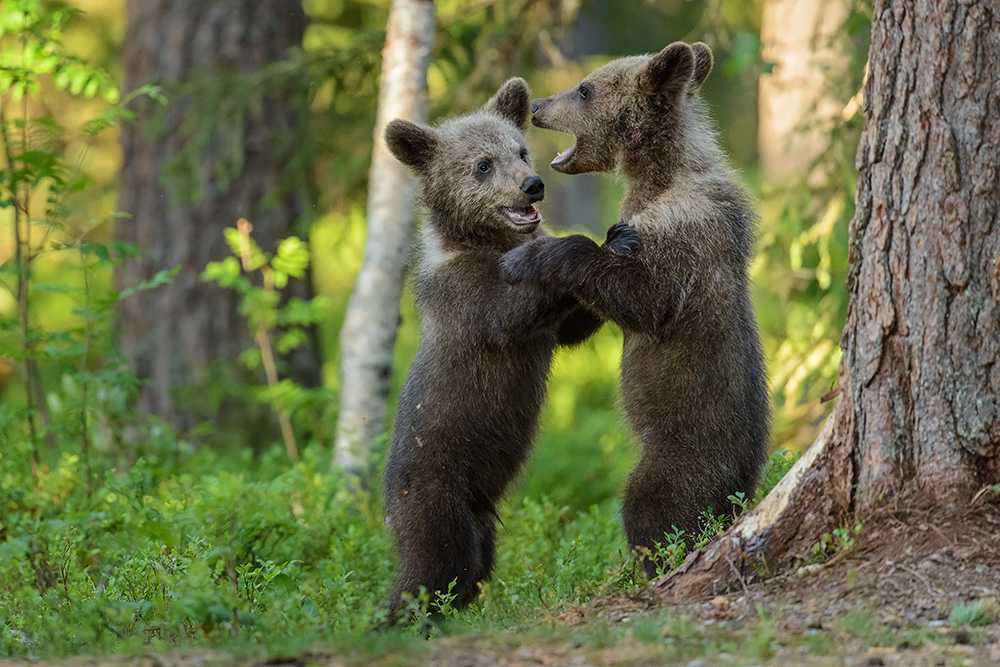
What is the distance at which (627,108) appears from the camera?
5.45m

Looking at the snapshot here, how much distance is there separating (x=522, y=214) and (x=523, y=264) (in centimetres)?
61

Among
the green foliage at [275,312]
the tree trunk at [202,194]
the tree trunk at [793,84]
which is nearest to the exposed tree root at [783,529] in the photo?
the green foliage at [275,312]

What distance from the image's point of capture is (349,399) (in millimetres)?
7652

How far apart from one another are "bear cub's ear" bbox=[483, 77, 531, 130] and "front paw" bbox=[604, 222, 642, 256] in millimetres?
1528

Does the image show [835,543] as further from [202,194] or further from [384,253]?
[202,194]

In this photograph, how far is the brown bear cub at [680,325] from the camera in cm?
488

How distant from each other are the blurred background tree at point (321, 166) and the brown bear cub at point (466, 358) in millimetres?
2297

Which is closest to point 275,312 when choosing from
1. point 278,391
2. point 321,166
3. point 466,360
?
point 278,391

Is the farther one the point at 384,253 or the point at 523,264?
the point at 384,253

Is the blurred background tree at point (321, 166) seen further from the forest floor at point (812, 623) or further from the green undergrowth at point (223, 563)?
the forest floor at point (812, 623)

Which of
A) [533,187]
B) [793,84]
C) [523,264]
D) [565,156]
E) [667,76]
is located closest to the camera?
[523,264]

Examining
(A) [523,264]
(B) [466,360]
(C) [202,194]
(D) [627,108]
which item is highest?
(D) [627,108]

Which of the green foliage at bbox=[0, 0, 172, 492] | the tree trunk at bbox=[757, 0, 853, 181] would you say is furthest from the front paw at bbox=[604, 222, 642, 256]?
the tree trunk at bbox=[757, 0, 853, 181]

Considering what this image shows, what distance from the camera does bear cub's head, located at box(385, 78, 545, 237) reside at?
5664 millimetres
